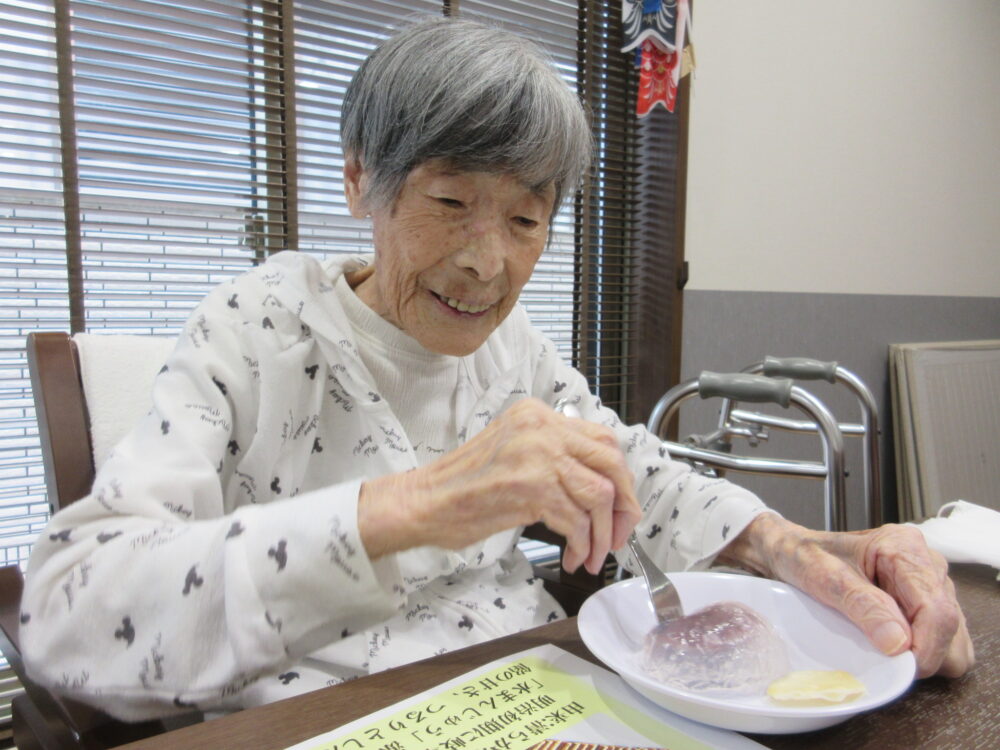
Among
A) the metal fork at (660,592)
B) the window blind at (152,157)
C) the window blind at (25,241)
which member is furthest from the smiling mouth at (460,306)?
the window blind at (25,241)

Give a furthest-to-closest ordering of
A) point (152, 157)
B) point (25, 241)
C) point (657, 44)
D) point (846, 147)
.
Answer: point (846, 147) < point (657, 44) < point (152, 157) < point (25, 241)

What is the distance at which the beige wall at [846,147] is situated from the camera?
2.54 m

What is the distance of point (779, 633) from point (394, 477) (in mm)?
441

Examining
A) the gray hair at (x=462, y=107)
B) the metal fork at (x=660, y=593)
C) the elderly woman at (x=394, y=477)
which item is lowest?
the metal fork at (x=660, y=593)

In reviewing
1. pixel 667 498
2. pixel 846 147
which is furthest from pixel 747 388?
pixel 846 147

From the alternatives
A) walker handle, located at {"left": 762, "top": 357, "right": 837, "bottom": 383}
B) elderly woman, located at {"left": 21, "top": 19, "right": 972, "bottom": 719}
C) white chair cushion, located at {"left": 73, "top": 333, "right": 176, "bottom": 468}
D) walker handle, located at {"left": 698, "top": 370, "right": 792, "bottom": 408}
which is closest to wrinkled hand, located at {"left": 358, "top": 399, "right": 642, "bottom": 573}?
elderly woman, located at {"left": 21, "top": 19, "right": 972, "bottom": 719}

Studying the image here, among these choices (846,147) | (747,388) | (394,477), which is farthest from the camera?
(846,147)

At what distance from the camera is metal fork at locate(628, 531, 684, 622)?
75 cm

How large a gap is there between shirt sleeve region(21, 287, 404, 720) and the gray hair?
44 cm

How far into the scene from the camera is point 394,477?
2.19 feet

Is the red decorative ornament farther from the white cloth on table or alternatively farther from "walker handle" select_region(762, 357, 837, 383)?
the white cloth on table

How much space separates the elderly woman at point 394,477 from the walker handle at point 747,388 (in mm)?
227

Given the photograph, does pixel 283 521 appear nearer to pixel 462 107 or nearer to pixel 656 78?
pixel 462 107

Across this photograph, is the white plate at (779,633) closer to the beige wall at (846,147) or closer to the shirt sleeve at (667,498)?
the shirt sleeve at (667,498)
